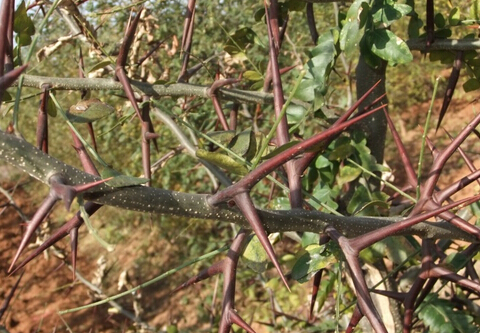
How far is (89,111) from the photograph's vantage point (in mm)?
604

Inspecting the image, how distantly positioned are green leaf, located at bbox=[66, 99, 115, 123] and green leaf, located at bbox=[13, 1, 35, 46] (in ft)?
0.93

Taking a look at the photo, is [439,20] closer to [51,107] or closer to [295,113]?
[295,113]

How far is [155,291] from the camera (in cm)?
392

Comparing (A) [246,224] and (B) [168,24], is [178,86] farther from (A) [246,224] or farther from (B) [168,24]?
(B) [168,24]

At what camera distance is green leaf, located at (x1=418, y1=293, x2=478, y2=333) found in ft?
3.27

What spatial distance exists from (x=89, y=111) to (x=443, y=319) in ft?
2.58

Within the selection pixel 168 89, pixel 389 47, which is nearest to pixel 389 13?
pixel 389 47

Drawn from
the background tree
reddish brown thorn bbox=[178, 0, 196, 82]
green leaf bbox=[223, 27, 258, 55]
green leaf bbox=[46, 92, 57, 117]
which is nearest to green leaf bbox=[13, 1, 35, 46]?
the background tree

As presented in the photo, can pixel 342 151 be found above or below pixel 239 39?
below

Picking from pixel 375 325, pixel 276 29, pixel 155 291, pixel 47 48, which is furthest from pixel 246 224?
pixel 155 291

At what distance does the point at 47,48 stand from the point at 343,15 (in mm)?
595

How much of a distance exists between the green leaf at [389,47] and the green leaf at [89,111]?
0.47 m

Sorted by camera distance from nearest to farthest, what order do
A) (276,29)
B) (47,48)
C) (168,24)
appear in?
(276,29)
(47,48)
(168,24)

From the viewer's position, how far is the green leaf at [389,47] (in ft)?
2.75
